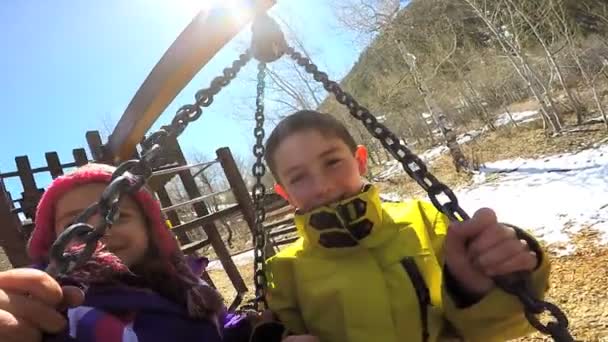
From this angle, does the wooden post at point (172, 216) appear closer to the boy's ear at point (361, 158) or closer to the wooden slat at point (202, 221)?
the wooden slat at point (202, 221)

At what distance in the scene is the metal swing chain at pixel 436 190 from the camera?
0.64 meters

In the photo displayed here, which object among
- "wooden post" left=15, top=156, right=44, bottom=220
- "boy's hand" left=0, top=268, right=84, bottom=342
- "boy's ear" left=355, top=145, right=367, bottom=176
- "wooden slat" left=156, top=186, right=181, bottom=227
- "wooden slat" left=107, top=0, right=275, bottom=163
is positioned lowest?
"boy's hand" left=0, top=268, right=84, bottom=342

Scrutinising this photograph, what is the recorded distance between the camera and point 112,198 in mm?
621

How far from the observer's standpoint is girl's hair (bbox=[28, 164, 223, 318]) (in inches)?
40.1

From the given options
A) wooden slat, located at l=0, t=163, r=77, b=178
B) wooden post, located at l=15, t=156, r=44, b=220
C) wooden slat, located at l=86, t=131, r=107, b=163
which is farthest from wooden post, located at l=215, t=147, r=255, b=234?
wooden post, located at l=15, t=156, r=44, b=220

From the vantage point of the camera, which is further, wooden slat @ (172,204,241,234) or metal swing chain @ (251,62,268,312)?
wooden slat @ (172,204,241,234)

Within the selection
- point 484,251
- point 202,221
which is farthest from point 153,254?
point 202,221

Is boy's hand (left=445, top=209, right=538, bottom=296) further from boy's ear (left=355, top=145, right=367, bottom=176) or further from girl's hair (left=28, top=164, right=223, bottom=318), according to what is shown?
girl's hair (left=28, top=164, right=223, bottom=318)

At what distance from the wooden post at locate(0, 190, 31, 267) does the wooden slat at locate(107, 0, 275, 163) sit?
46.6 inches

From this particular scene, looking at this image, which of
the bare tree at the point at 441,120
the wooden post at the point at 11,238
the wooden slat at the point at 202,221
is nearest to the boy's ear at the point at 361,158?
the wooden post at the point at 11,238

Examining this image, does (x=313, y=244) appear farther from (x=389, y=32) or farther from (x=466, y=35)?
(x=466, y=35)

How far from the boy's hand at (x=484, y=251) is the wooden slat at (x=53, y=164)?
3415 millimetres

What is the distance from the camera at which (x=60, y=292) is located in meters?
0.55

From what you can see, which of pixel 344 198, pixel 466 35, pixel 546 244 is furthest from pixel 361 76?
pixel 344 198
